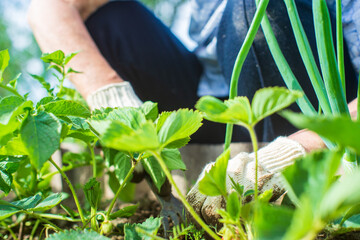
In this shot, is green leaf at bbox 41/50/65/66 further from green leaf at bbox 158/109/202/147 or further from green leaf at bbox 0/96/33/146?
green leaf at bbox 158/109/202/147

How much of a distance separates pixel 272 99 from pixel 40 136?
259 millimetres

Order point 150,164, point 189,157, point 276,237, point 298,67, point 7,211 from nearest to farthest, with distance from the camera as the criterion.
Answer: point 276,237, point 7,211, point 150,164, point 298,67, point 189,157

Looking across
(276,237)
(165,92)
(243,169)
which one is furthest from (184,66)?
(276,237)

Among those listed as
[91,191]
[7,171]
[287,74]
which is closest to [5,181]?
[7,171]

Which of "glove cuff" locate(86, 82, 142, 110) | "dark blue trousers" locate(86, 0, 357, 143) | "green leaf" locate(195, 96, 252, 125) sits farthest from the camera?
"dark blue trousers" locate(86, 0, 357, 143)

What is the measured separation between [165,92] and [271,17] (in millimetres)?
677

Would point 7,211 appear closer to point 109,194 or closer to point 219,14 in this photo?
point 109,194

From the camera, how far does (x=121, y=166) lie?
571mm

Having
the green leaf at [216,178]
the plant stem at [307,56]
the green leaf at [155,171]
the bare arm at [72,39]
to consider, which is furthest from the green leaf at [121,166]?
the bare arm at [72,39]

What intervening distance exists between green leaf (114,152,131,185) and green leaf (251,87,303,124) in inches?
13.4

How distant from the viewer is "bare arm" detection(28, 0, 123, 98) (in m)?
1.00

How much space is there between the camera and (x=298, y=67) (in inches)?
31.3

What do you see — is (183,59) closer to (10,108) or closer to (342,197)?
(10,108)

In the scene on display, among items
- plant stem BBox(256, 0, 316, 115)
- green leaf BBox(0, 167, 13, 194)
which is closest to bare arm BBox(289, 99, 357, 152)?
plant stem BBox(256, 0, 316, 115)
